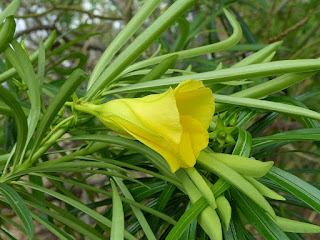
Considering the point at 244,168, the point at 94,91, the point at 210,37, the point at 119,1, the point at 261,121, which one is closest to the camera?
the point at 244,168

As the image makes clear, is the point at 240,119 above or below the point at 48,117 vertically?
below

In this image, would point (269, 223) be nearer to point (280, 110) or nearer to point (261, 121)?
point (280, 110)

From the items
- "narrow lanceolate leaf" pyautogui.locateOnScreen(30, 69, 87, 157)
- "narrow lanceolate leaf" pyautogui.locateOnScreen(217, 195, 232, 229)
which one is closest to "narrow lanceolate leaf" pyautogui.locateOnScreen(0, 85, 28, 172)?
"narrow lanceolate leaf" pyautogui.locateOnScreen(30, 69, 87, 157)

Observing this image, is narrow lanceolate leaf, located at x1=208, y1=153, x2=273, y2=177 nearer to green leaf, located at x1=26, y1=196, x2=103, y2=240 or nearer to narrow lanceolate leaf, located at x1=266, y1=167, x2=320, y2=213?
narrow lanceolate leaf, located at x1=266, y1=167, x2=320, y2=213

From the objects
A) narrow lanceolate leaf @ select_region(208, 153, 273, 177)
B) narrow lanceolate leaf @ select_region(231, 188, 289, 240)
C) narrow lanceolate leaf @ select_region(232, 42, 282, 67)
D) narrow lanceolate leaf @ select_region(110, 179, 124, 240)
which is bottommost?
narrow lanceolate leaf @ select_region(231, 188, 289, 240)

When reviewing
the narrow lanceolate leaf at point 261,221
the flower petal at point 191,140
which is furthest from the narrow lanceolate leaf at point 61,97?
the narrow lanceolate leaf at point 261,221

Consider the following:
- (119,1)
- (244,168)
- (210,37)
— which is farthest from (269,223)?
(119,1)

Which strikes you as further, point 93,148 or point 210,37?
point 210,37
